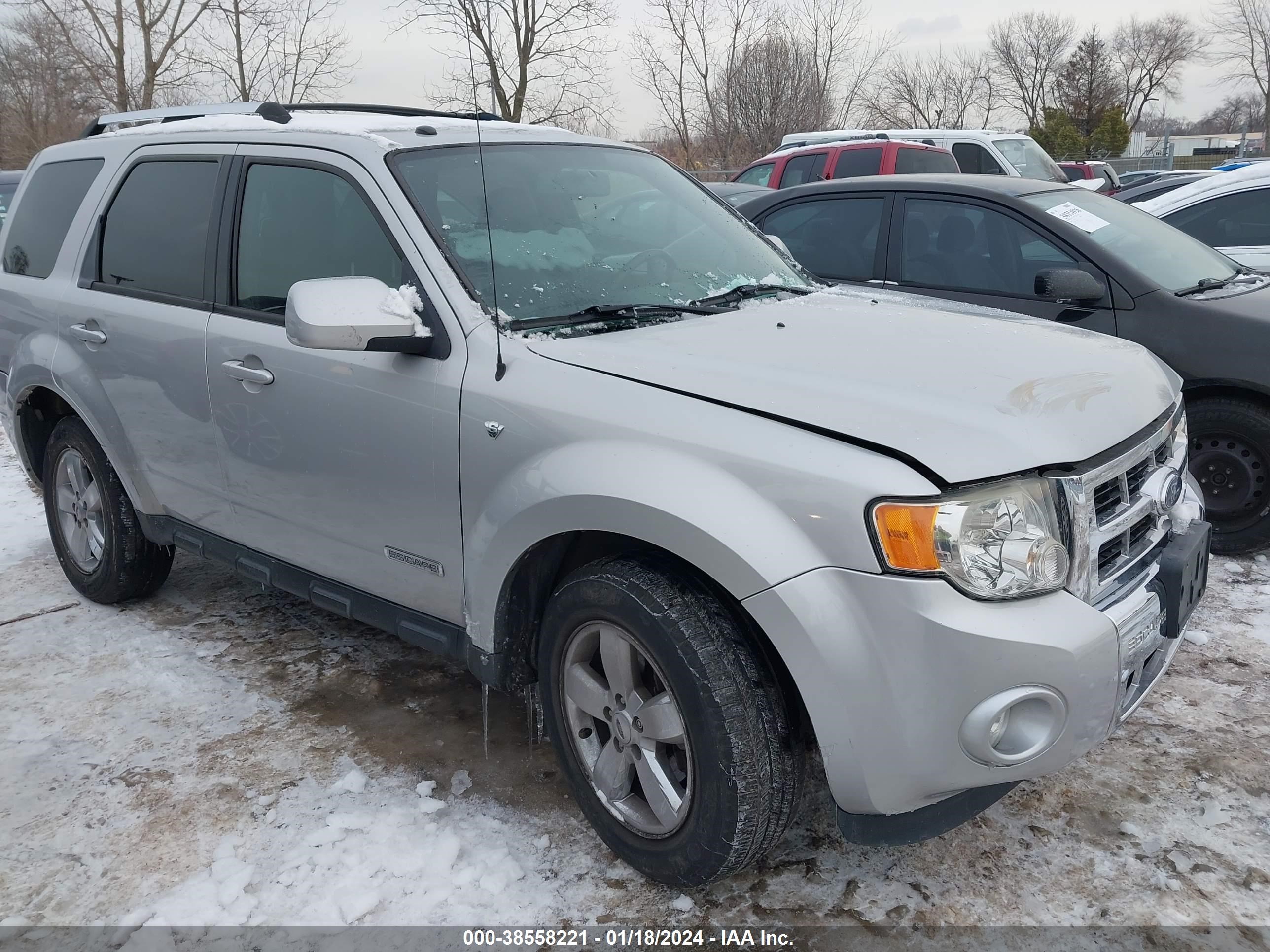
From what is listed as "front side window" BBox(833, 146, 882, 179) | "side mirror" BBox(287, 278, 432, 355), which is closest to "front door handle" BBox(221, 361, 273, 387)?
"side mirror" BBox(287, 278, 432, 355)

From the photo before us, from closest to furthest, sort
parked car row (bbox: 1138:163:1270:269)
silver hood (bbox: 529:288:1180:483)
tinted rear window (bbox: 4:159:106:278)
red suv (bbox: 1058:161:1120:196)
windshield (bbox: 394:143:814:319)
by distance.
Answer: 1. silver hood (bbox: 529:288:1180:483)
2. windshield (bbox: 394:143:814:319)
3. tinted rear window (bbox: 4:159:106:278)
4. parked car row (bbox: 1138:163:1270:269)
5. red suv (bbox: 1058:161:1120:196)

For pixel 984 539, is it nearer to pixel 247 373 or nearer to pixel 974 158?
pixel 247 373

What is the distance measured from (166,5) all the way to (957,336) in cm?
2445

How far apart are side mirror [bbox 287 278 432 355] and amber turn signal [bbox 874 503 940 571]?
53.2 inches

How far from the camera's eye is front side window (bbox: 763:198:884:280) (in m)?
5.53

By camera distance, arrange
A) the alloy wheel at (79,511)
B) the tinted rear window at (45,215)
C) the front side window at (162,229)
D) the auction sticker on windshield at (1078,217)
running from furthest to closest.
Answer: the auction sticker on windshield at (1078,217) < the alloy wheel at (79,511) < the tinted rear window at (45,215) < the front side window at (162,229)

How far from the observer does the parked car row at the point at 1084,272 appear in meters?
4.45

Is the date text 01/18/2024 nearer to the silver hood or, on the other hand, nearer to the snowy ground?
the snowy ground

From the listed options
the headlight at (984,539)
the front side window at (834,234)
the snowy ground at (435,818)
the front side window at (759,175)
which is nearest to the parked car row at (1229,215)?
the front side window at (834,234)

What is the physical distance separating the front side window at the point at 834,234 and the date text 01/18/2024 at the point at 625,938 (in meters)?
3.84

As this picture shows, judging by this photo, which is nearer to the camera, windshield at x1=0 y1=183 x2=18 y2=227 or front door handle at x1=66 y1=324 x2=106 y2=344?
front door handle at x1=66 y1=324 x2=106 y2=344

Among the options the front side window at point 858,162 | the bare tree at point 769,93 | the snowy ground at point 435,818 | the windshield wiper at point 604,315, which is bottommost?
the snowy ground at point 435,818

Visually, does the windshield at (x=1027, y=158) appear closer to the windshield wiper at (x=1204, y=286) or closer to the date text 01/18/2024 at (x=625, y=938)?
the windshield wiper at (x=1204, y=286)

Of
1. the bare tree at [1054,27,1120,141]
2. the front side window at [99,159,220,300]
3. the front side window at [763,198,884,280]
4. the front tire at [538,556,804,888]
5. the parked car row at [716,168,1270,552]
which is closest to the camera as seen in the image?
the front tire at [538,556,804,888]
